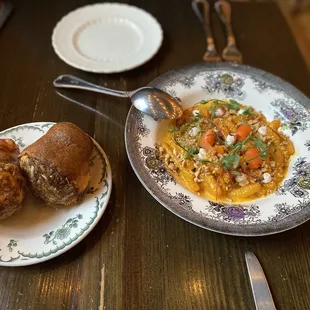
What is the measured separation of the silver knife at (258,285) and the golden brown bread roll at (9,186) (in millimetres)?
596

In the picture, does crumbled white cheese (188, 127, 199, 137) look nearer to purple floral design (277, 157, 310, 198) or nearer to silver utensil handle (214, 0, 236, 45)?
purple floral design (277, 157, 310, 198)

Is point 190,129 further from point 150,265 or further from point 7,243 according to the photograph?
point 7,243

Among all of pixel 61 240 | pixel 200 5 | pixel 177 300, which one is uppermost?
pixel 200 5

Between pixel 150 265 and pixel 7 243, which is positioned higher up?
pixel 7 243

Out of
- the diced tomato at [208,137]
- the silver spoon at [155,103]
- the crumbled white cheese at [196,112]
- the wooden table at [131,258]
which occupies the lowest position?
the wooden table at [131,258]

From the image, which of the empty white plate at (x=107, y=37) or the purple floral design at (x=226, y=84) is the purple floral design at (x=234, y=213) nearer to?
the purple floral design at (x=226, y=84)

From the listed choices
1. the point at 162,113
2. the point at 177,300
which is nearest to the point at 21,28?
the point at 162,113

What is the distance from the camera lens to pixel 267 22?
1.69m

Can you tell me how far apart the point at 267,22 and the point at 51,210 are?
133cm

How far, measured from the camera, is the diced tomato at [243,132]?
3.77 feet

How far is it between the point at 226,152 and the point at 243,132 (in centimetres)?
10

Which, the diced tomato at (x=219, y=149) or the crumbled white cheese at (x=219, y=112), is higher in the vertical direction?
the crumbled white cheese at (x=219, y=112)

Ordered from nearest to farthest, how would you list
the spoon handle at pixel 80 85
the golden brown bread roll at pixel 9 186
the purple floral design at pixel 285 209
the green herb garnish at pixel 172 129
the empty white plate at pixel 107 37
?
1. the golden brown bread roll at pixel 9 186
2. the purple floral design at pixel 285 209
3. the green herb garnish at pixel 172 129
4. the spoon handle at pixel 80 85
5. the empty white plate at pixel 107 37

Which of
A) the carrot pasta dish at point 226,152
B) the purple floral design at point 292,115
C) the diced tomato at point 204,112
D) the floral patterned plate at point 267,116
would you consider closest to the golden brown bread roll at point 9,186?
the floral patterned plate at point 267,116
